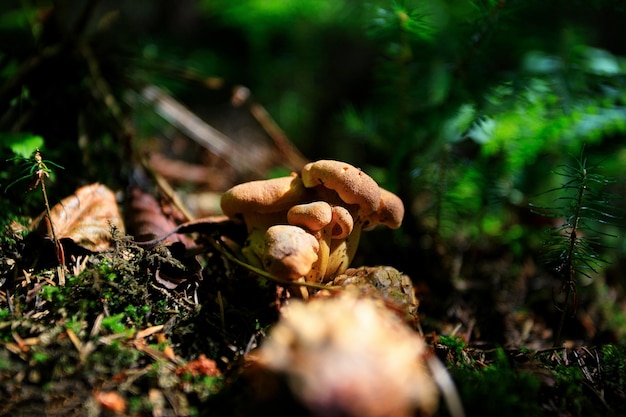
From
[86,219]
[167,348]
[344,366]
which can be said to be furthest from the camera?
[86,219]

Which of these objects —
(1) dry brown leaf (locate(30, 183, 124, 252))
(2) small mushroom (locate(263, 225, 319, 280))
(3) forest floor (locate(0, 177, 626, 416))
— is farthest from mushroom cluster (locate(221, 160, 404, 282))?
(1) dry brown leaf (locate(30, 183, 124, 252))

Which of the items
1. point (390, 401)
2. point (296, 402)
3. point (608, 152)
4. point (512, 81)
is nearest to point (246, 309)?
point (296, 402)

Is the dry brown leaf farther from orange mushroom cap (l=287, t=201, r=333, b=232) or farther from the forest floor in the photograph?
orange mushroom cap (l=287, t=201, r=333, b=232)

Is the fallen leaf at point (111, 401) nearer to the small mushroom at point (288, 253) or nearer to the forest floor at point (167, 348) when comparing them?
the forest floor at point (167, 348)

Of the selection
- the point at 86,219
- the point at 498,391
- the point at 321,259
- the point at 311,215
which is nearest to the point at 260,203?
the point at 311,215

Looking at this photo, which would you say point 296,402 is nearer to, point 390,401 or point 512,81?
point 390,401

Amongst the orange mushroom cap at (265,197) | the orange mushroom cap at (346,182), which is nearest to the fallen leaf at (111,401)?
the orange mushroom cap at (265,197)

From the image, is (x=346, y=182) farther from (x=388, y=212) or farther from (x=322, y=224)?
(x=388, y=212)
